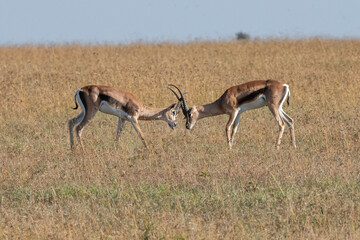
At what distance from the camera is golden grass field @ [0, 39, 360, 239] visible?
16.8ft

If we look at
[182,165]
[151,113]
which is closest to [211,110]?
[151,113]

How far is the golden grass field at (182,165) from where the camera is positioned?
201 inches

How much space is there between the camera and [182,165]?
24.5 ft

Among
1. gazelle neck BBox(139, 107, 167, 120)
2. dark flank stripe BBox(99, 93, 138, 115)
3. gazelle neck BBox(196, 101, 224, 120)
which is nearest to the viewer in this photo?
dark flank stripe BBox(99, 93, 138, 115)

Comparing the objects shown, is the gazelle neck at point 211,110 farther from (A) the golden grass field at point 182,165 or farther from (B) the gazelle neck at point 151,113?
(B) the gazelle neck at point 151,113

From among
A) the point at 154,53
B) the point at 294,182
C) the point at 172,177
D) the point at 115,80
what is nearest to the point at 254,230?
the point at 294,182

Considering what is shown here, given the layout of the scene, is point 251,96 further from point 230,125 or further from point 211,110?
point 211,110

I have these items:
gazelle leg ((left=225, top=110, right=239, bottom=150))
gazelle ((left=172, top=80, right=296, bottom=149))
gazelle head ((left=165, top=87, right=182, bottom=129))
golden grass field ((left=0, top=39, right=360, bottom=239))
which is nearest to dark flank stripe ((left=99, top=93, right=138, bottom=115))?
golden grass field ((left=0, top=39, right=360, bottom=239))

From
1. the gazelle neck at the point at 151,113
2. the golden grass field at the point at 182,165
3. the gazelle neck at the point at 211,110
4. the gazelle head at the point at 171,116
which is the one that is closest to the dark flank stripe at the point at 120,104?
the gazelle neck at the point at 151,113

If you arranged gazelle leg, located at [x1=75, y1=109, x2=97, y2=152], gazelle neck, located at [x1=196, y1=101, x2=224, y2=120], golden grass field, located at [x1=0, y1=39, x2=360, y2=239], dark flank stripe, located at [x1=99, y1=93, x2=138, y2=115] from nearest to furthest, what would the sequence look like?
golden grass field, located at [x1=0, y1=39, x2=360, y2=239] → gazelle leg, located at [x1=75, y1=109, x2=97, y2=152] → dark flank stripe, located at [x1=99, y1=93, x2=138, y2=115] → gazelle neck, located at [x1=196, y1=101, x2=224, y2=120]

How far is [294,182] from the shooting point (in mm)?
6250

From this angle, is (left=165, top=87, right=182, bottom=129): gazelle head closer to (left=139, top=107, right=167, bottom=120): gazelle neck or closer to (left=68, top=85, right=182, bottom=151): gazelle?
(left=139, top=107, right=167, bottom=120): gazelle neck

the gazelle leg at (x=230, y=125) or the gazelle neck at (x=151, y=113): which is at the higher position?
the gazelle neck at (x=151, y=113)

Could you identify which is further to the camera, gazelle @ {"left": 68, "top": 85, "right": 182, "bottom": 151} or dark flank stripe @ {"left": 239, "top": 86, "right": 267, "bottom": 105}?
dark flank stripe @ {"left": 239, "top": 86, "right": 267, "bottom": 105}
